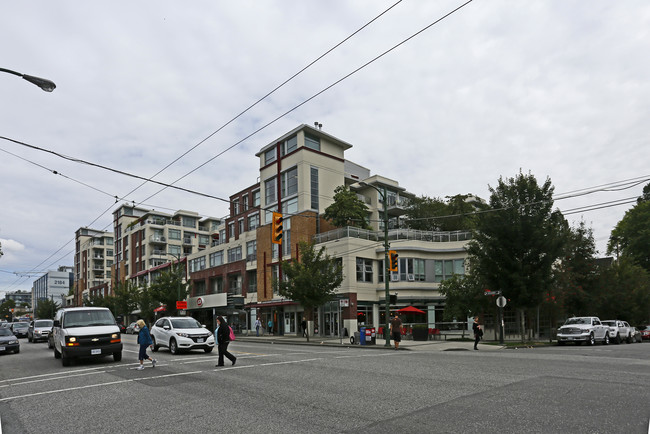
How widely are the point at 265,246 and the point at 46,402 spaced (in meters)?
40.9

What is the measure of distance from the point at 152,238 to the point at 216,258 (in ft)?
105

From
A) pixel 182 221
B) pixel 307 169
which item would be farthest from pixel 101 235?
pixel 307 169

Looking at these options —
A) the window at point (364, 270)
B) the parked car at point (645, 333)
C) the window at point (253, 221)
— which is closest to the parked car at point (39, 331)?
the window at point (364, 270)

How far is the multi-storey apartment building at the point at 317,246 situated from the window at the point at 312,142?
3.9 inches

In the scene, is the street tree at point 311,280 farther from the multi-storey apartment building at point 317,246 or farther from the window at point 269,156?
the window at point 269,156

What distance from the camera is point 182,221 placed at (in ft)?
318

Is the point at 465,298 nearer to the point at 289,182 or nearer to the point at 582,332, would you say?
the point at 582,332

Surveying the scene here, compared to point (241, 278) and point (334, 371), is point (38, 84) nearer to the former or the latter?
point (334, 371)

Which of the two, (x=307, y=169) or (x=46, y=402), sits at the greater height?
(x=307, y=169)

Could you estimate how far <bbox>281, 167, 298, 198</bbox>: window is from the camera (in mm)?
48562

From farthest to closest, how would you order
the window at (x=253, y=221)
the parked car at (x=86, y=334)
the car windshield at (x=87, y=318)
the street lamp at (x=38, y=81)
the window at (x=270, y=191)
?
the window at (x=253, y=221) < the window at (x=270, y=191) < the car windshield at (x=87, y=318) < the parked car at (x=86, y=334) < the street lamp at (x=38, y=81)

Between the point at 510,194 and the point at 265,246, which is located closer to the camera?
the point at 510,194

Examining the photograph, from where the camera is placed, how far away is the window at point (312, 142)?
4847 centimetres

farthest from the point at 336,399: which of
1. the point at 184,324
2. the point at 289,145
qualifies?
the point at 289,145
